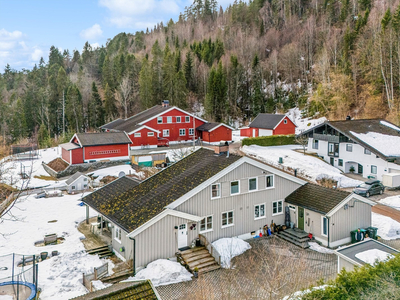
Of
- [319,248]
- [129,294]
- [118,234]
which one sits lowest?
[319,248]

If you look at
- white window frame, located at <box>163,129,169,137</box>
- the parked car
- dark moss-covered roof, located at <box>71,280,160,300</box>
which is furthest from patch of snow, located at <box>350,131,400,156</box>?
dark moss-covered roof, located at <box>71,280,160,300</box>

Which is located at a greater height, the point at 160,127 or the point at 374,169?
the point at 160,127

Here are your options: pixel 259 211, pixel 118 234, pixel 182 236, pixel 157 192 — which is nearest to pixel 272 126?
pixel 259 211

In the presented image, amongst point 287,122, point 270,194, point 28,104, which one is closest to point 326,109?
point 287,122

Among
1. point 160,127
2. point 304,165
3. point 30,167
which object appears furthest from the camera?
point 160,127

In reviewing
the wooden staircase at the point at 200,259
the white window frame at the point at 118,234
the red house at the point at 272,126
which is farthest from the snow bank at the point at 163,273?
the red house at the point at 272,126

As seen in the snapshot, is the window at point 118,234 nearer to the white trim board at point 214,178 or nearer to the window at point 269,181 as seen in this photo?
the white trim board at point 214,178

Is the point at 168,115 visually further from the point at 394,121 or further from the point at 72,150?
the point at 394,121

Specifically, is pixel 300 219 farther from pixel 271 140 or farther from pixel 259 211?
pixel 271 140
